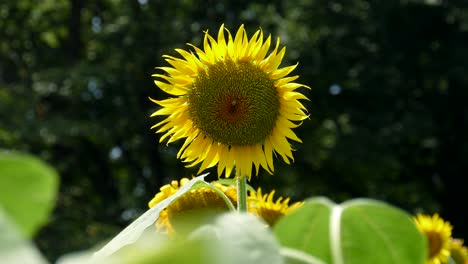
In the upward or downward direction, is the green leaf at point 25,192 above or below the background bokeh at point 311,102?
above

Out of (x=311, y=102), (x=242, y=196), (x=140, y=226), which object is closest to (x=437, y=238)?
(x=242, y=196)

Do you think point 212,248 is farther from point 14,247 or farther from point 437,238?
point 437,238

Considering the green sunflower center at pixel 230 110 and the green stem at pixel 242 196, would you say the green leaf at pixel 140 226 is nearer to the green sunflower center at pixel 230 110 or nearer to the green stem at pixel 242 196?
the green stem at pixel 242 196

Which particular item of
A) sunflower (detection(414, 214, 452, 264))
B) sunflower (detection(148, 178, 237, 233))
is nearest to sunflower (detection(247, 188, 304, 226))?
sunflower (detection(148, 178, 237, 233))

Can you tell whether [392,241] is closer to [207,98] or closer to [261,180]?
[207,98]

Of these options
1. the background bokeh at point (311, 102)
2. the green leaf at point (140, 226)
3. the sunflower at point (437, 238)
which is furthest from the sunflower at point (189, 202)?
the background bokeh at point (311, 102)
